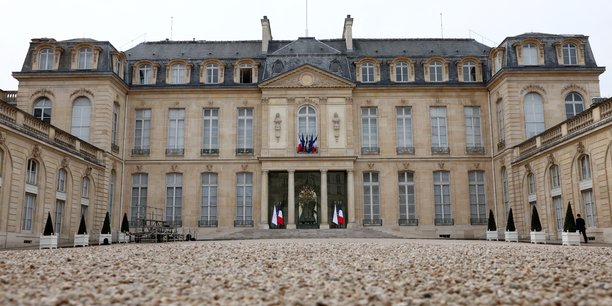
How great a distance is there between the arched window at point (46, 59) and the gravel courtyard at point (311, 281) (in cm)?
2113

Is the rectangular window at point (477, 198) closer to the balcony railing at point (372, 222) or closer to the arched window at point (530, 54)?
the balcony railing at point (372, 222)

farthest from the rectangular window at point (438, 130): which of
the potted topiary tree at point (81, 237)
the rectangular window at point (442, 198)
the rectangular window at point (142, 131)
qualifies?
the potted topiary tree at point (81, 237)

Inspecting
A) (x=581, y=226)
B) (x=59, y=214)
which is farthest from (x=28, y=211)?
(x=581, y=226)

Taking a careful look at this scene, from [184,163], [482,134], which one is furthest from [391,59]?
[184,163]

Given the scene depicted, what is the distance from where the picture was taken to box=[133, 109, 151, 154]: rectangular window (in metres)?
32.4

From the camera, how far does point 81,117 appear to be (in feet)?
98.2

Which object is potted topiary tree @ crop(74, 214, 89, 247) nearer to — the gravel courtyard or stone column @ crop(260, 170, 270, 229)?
→ the gravel courtyard

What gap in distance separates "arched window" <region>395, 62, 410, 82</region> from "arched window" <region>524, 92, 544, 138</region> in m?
6.67

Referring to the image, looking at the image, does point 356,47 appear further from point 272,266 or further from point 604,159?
point 272,266

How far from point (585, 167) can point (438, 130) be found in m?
11.3

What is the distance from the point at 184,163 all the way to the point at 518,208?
17.6 metres

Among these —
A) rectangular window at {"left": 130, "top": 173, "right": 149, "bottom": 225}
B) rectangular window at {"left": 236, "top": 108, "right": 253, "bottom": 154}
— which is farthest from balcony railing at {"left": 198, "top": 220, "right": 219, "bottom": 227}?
rectangular window at {"left": 236, "top": 108, "right": 253, "bottom": 154}

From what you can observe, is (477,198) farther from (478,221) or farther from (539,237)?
(539,237)

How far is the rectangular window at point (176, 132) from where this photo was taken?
32375 millimetres
